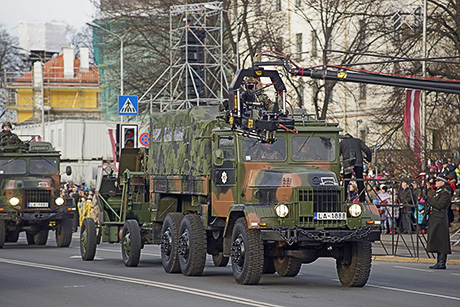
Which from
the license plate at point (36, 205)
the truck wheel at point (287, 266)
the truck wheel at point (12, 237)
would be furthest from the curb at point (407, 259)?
the truck wheel at point (12, 237)

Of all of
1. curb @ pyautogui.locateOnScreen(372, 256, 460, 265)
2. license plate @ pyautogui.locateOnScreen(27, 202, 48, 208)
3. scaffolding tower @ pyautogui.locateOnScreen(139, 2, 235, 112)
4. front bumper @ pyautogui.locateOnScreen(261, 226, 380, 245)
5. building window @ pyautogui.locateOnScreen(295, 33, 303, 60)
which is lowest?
curb @ pyautogui.locateOnScreen(372, 256, 460, 265)

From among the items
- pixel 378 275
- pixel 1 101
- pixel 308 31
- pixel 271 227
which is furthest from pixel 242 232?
pixel 1 101

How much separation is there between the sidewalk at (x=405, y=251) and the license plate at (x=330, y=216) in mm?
7172

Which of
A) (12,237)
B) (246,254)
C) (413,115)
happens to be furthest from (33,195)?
(246,254)

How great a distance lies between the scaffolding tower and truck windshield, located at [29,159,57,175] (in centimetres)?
1345

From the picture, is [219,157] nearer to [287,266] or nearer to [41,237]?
[287,266]

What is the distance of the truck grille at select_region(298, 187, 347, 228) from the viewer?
50.2ft

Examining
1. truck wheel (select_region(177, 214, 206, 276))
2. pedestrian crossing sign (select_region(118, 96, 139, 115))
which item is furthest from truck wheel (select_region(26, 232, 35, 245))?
truck wheel (select_region(177, 214, 206, 276))

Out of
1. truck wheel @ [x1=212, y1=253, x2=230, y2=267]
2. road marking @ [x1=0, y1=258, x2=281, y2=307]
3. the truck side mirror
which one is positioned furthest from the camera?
truck wheel @ [x1=212, y1=253, x2=230, y2=267]

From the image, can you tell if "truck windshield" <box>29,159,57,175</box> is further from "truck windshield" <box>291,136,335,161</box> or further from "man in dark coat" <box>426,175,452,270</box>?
"truck windshield" <box>291,136,335,161</box>

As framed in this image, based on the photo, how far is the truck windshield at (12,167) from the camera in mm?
28891

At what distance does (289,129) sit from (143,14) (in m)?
35.8

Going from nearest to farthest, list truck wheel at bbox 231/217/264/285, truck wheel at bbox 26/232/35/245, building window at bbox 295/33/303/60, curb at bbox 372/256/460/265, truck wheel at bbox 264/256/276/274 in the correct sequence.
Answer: truck wheel at bbox 231/217/264/285 → truck wheel at bbox 264/256/276/274 → curb at bbox 372/256/460/265 → truck wheel at bbox 26/232/35/245 → building window at bbox 295/33/303/60

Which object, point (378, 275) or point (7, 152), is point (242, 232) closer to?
point (378, 275)
